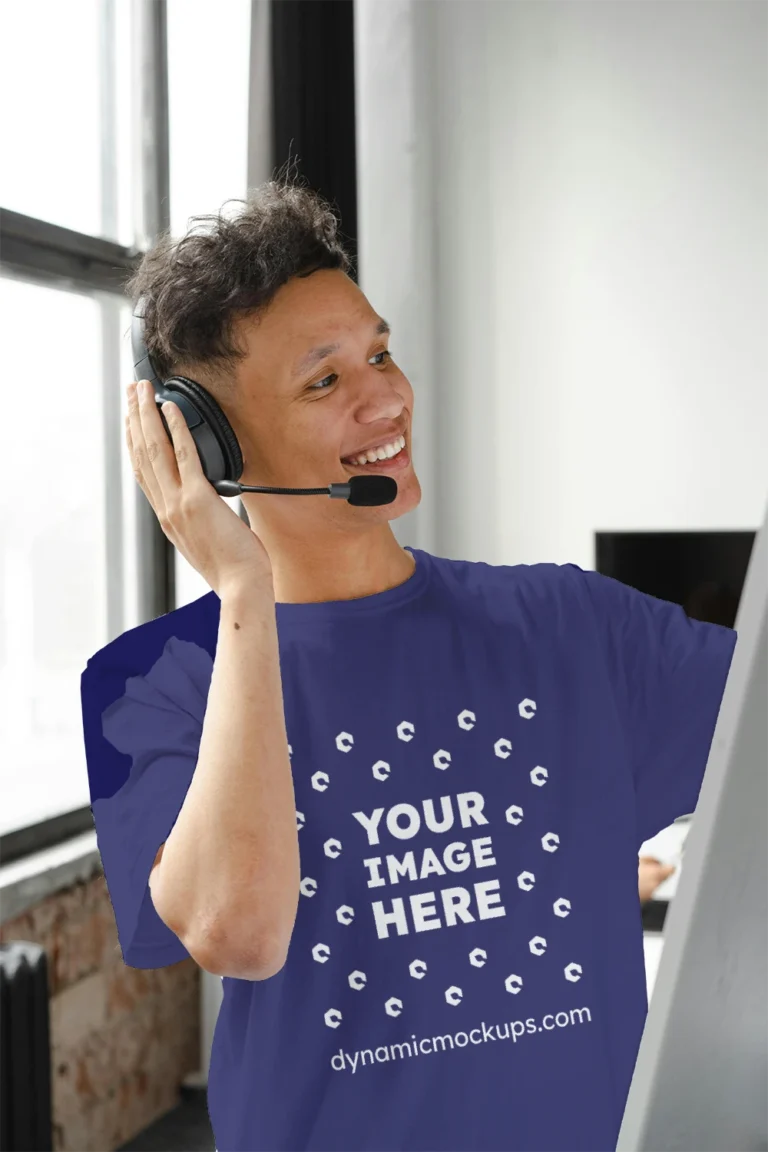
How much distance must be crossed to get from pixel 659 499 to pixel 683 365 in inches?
12.7

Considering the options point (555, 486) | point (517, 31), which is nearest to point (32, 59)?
point (517, 31)

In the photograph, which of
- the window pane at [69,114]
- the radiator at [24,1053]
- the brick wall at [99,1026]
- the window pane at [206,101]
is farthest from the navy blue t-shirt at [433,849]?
the window pane at [206,101]

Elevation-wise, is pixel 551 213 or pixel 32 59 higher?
pixel 32 59

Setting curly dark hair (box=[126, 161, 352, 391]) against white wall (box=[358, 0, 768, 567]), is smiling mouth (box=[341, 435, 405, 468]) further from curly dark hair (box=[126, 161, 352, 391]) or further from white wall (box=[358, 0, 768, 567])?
white wall (box=[358, 0, 768, 567])

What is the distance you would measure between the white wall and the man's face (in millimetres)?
1833

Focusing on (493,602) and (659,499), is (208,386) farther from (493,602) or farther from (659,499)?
(659,499)

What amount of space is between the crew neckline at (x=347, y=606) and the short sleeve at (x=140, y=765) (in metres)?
0.08

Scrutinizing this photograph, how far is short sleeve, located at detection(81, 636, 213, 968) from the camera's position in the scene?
891 millimetres

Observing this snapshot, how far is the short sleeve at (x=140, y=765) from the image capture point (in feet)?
2.92

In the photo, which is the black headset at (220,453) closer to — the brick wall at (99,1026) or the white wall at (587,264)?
the brick wall at (99,1026)

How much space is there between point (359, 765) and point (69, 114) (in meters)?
2.04

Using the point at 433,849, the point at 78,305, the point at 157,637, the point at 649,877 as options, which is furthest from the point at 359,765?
the point at 78,305

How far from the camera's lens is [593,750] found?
96 centimetres

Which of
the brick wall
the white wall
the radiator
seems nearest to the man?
the radiator
